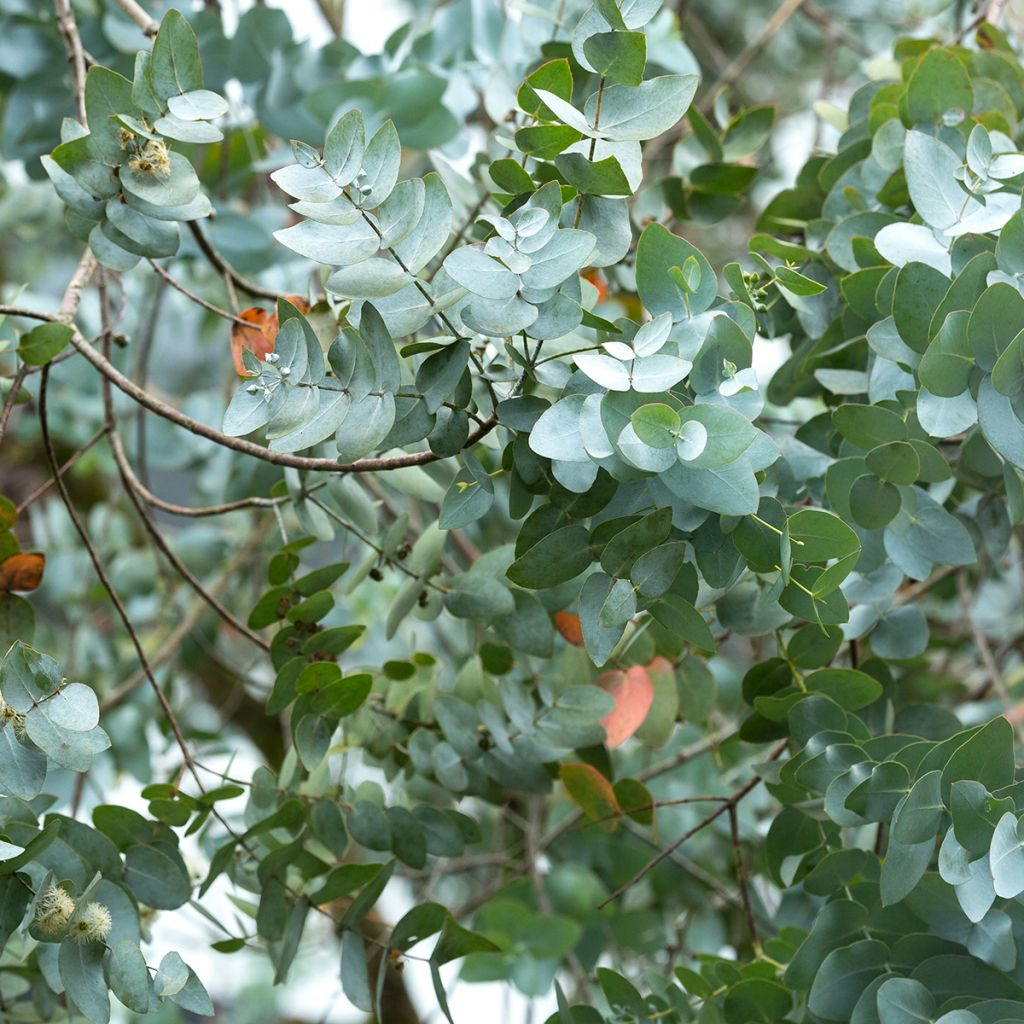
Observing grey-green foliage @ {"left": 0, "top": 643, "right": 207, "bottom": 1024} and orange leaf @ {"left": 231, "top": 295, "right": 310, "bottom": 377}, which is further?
orange leaf @ {"left": 231, "top": 295, "right": 310, "bottom": 377}

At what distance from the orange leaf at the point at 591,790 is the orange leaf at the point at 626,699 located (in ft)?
0.08

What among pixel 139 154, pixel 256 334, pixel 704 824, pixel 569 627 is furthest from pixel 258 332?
pixel 704 824

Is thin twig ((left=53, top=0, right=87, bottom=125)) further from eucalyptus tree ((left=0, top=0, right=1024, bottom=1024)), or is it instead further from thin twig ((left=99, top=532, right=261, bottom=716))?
thin twig ((left=99, top=532, right=261, bottom=716))

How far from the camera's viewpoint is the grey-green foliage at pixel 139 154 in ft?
1.58

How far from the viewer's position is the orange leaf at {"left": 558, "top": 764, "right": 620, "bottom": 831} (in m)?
0.64

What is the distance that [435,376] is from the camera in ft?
1.42

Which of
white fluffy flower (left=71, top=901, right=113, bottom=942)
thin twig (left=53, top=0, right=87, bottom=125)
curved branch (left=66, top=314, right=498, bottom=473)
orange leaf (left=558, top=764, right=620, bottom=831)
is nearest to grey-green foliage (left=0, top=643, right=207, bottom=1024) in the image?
white fluffy flower (left=71, top=901, right=113, bottom=942)

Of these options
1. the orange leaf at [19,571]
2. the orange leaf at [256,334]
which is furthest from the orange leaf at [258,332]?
the orange leaf at [19,571]

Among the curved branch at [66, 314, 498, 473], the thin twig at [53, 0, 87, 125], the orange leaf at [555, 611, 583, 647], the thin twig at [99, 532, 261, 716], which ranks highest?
the thin twig at [53, 0, 87, 125]

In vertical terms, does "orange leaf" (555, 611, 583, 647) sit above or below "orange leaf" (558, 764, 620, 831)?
above

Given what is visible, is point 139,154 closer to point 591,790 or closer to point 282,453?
point 282,453

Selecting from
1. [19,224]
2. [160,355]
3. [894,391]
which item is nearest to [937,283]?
[894,391]

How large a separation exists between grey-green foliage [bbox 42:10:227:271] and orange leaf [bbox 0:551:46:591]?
152 millimetres

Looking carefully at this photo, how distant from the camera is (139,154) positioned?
50 centimetres
